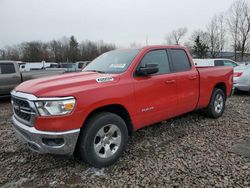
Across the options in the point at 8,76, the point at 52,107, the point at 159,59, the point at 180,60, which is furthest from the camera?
the point at 8,76

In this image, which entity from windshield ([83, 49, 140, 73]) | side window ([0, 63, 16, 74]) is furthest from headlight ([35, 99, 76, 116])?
side window ([0, 63, 16, 74])

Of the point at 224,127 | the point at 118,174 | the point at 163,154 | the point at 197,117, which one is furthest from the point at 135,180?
the point at 197,117

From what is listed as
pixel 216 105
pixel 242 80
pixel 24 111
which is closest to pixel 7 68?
pixel 24 111

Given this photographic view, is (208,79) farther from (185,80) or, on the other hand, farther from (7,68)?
(7,68)

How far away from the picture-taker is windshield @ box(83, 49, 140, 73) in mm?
4227

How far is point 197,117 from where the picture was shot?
6.36 m

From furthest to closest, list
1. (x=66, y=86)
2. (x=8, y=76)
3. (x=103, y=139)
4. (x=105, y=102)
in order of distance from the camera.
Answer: (x=8, y=76), (x=103, y=139), (x=105, y=102), (x=66, y=86)

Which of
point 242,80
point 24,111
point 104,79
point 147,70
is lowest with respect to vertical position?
point 242,80

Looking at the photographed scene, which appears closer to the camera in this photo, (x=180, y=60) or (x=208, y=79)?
(x=180, y=60)

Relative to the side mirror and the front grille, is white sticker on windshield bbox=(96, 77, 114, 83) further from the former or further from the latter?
the front grille

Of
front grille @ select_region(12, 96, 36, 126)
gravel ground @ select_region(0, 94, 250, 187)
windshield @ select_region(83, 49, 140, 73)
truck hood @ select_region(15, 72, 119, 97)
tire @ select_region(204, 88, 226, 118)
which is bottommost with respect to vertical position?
gravel ground @ select_region(0, 94, 250, 187)

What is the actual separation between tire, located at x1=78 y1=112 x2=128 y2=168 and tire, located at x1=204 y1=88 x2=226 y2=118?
3008 millimetres

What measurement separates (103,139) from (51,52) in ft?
241

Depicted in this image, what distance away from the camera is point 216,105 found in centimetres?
623
